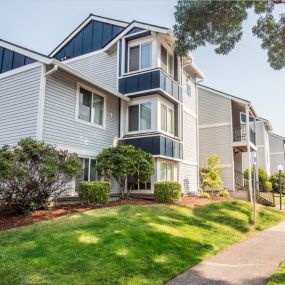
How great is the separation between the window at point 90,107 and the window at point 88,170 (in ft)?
6.55

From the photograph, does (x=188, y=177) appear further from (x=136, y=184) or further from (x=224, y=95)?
(x=224, y=95)

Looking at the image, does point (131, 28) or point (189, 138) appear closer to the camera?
point (131, 28)

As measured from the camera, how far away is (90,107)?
15.6 metres

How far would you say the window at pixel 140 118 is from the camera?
17516 mm

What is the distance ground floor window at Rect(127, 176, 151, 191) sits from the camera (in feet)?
55.0

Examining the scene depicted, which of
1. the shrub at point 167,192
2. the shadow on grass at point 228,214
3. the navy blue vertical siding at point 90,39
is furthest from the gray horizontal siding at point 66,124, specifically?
the navy blue vertical siding at point 90,39

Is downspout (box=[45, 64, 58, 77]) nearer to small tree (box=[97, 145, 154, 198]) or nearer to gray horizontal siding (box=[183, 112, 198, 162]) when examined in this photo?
small tree (box=[97, 145, 154, 198])

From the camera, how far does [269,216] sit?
53.8 feet

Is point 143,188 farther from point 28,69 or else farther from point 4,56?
point 4,56

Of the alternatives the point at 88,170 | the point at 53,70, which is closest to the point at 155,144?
the point at 88,170

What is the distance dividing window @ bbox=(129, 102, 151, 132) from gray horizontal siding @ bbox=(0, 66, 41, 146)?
6221 millimetres

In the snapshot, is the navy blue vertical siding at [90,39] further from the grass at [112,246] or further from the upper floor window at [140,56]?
the grass at [112,246]

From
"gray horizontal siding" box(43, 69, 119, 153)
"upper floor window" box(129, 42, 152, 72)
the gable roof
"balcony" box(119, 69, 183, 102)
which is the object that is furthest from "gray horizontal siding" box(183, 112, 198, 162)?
"gray horizontal siding" box(43, 69, 119, 153)

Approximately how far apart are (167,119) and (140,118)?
6.08ft
